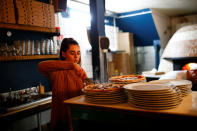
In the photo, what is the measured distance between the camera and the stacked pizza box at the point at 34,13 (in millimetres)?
3086

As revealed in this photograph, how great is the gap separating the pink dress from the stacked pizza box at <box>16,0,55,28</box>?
1.47 meters

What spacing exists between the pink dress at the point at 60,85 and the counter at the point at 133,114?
0.44 metres

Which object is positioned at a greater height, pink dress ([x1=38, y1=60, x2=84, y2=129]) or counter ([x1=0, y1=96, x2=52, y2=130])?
pink dress ([x1=38, y1=60, x2=84, y2=129])

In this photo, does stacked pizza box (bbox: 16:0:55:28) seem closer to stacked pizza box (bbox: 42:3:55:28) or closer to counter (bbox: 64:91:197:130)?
stacked pizza box (bbox: 42:3:55:28)

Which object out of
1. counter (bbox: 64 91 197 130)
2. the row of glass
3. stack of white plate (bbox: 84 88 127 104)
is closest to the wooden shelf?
the row of glass

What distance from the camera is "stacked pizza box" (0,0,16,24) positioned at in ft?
9.29

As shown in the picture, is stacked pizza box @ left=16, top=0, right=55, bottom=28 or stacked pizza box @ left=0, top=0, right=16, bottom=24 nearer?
stacked pizza box @ left=0, top=0, right=16, bottom=24

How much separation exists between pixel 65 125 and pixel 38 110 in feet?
3.52

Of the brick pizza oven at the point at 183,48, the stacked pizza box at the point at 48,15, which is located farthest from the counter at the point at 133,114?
the brick pizza oven at the point at 183,48

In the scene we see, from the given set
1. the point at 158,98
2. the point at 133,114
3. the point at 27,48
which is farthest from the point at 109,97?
the point at 27,48

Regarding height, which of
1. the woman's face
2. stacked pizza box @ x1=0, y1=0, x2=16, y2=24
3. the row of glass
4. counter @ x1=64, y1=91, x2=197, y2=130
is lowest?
counter @ x1=64, y1=91, x2=197, y2=130

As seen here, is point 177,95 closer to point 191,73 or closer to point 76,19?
point 191,73

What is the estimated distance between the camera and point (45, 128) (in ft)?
11.0

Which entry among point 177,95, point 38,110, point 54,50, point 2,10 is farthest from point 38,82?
point 177,95
